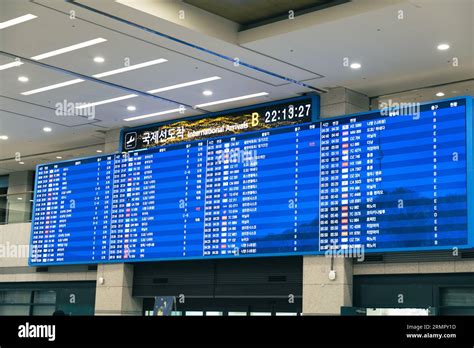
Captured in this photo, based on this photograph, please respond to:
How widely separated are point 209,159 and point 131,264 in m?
2.73

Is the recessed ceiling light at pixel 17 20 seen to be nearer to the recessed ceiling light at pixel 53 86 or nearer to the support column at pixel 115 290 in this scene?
the recessed ceiling light at pixel 53 86

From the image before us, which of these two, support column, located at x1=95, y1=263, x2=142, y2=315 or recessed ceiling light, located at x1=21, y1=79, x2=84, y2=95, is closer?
recessed ceiling light, located at x1=21, y1=79, x2=84, y2=95

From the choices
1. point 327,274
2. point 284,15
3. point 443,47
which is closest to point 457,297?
point 327,274

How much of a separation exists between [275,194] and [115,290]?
402 centimetres

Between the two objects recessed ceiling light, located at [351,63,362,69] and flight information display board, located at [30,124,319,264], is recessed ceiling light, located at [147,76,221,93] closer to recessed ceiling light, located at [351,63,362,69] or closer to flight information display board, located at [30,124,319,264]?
flight information display board, located at [30,124,319,264]

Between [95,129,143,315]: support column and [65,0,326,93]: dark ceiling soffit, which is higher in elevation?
[65,0,326,93]: dark ceiling soffit

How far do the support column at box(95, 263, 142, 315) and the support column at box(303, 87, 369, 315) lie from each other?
382 centimetres

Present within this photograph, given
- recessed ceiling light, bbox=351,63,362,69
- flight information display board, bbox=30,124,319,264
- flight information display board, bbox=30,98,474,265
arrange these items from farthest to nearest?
flight information display board, bbox=30,124,319,264, recessed ceiling light, bbox=351,63,362,69, flight information display board, bbox=30,98,474,265

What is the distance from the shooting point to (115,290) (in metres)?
13.4

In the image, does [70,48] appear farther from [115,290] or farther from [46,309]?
[46,309]

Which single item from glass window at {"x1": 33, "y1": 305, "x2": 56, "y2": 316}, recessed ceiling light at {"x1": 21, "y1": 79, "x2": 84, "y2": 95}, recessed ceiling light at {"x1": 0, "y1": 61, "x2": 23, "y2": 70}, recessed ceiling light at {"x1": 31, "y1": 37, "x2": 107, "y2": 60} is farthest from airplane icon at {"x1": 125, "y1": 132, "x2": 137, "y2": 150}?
glass window at {"x1": 33, "y1": 305, "x2": 56, "y2": 316}

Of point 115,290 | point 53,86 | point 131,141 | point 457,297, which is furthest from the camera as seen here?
point 131,141

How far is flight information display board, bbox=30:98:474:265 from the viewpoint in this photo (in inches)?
380
